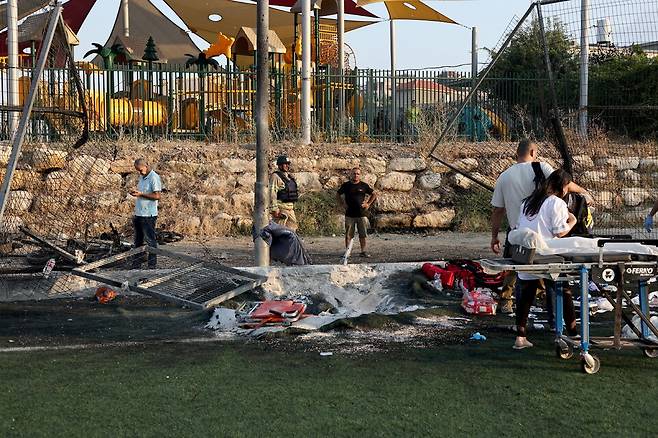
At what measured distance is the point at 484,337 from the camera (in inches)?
313

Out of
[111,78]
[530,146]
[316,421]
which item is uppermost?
[111,78]

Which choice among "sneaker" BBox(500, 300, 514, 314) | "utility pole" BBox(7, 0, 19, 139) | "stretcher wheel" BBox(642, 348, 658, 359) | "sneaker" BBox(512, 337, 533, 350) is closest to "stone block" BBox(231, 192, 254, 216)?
"utility pole" BBox(7, 0, 19, 139)

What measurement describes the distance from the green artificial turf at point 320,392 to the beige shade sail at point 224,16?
19.1 meters

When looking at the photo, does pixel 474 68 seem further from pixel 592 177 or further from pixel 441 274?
pixel 441 274

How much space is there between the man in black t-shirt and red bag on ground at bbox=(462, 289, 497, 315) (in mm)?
4479

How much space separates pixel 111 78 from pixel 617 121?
9.25 meters

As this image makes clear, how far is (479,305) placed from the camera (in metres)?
9.08

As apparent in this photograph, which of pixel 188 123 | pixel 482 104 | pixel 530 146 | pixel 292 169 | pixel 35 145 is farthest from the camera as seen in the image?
pixel 482 104

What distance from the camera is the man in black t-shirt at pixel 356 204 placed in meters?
13.7

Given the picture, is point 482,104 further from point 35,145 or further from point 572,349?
point 572,349

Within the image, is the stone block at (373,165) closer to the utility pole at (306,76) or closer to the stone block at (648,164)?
the utility pole at (306,76)

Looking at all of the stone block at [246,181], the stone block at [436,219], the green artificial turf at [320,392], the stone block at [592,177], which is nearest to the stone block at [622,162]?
the stone block at [592,177]

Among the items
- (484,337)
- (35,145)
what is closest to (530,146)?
(484,337)

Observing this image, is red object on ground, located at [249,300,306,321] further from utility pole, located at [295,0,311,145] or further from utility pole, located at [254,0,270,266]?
utility pole, located at [295,0,311,145]
